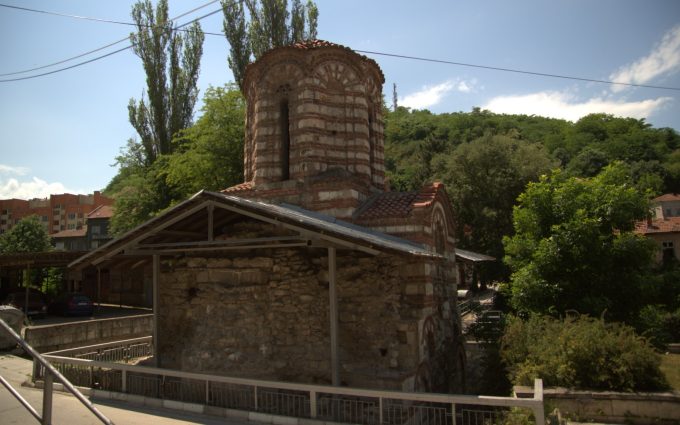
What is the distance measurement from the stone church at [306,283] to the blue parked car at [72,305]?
500 inches

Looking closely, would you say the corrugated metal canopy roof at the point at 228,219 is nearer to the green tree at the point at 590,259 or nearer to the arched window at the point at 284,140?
the arched window at the point at 284,140

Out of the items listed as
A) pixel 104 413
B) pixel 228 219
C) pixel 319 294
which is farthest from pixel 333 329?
pixel 104 413

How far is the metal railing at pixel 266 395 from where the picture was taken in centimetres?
632

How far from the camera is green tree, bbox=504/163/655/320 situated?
1100 cm

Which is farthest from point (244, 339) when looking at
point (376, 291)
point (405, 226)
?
point (405, 226)

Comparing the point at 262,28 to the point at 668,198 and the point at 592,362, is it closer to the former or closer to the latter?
the point at 592,362

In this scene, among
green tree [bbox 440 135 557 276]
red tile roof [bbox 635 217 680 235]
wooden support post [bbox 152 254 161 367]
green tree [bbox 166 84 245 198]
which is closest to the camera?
wooden support post [bbox 152 254 161 367]

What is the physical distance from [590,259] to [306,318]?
23.5ft

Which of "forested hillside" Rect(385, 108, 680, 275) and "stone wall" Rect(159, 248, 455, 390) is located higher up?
"forested hillside" Rect(385, 108, 680, 275)

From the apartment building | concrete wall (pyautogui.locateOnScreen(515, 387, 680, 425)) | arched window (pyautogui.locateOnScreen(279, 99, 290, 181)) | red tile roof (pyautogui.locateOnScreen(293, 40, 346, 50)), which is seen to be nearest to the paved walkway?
concrete wall (pyautogui.locateOnScreen(515, 387, 680, 425))

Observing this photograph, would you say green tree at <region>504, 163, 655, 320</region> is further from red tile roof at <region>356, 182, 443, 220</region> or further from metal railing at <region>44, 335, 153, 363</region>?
metal railing at <region>44, 335, 153, 363</region>

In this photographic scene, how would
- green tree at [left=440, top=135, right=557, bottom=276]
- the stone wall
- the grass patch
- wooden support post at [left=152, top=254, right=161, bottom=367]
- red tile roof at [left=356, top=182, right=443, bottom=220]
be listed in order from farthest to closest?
1. green tree at [left=440, top=135, right=557, bottom=276]
2. red tile roof at [left=356, top=182, right=443, bottom=220]
3. wooden support post at [left=152, top=254, right=161, bottom=367]
4. the stone wall
5. the grass patch

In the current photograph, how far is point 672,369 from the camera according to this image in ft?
28.0

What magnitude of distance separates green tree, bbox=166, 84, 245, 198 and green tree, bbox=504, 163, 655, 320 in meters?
15.0
